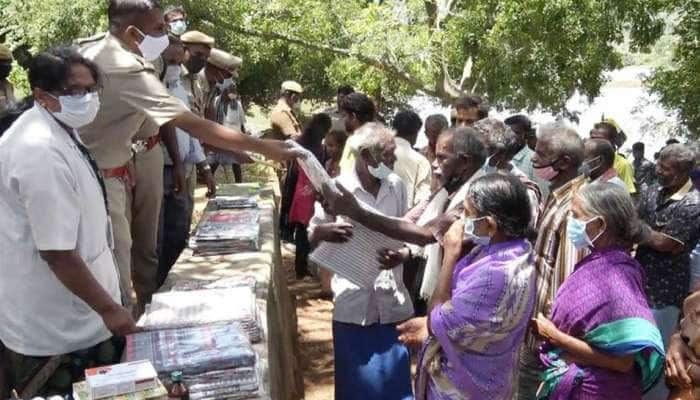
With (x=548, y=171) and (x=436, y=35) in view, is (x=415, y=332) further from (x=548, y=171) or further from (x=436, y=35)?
(x=436, y=35)

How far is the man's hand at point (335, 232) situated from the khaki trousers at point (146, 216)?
134 centimetres

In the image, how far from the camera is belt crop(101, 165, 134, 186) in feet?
11.7

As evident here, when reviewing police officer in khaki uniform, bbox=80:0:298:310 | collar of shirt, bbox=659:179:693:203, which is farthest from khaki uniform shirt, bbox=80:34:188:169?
collar of shirt, bbox=659:179:693:203

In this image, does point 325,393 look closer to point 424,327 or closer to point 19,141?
point 424,327

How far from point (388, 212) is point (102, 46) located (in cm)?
173

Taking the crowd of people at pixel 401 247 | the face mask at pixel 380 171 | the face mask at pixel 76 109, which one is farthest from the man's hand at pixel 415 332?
the face mask at pixel 76 109

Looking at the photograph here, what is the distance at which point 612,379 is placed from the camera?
2.75 meters

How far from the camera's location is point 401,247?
3.61 m

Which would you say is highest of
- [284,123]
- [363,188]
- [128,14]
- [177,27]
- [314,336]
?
[128,14]

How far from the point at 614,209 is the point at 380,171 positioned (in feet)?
4.40

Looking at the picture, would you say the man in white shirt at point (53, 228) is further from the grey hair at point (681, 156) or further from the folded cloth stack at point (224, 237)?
the grey hair at point (681, 156)

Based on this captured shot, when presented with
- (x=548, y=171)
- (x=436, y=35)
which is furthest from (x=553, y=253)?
(x=436, y=35)

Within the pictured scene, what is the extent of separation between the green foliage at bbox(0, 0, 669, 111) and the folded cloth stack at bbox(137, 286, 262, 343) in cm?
746

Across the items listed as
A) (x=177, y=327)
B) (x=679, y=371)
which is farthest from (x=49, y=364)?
(x=679, y=371)
